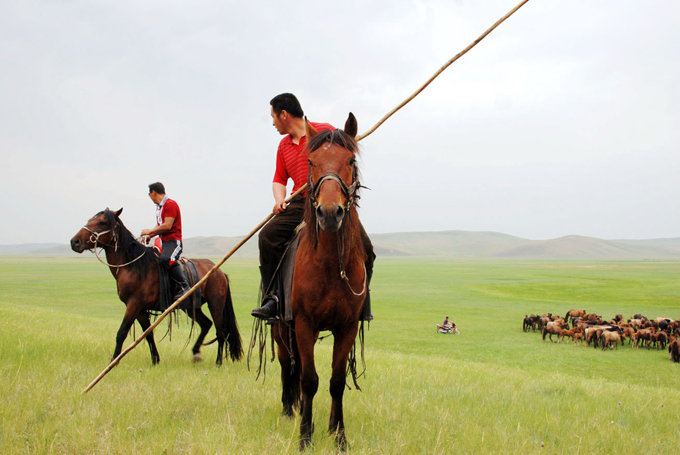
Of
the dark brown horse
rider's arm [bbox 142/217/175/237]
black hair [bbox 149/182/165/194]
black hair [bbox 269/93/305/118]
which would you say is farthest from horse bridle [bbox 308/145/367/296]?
black hair [bbox 149/182/165/194]

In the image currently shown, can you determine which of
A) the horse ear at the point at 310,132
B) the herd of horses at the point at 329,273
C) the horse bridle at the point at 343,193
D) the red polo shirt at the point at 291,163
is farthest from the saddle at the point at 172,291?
the horse ear at the point at 310,132

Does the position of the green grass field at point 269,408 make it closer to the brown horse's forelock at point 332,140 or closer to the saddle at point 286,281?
Result: the saddle at point 286,281

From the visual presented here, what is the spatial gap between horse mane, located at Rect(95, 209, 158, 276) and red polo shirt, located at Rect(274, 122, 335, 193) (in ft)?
16.7

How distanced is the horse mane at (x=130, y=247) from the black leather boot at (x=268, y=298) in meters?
4.66

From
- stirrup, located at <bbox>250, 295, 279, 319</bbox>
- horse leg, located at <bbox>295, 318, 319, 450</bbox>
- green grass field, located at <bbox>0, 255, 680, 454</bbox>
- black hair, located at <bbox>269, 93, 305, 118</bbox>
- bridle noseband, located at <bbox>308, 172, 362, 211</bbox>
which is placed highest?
black hair, located at <bbox>269, 93, 305, 118</bbox>

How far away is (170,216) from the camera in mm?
9312

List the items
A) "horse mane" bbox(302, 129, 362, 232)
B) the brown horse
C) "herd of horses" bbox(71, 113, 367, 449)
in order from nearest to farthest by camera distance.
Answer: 1. "herd of horses" bbox(71, 113, 367, 449)
2. "horse mane" bbox(302, 129, 362, 232)
3. the brown horse

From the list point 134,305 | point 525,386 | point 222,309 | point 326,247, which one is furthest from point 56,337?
point 525,386

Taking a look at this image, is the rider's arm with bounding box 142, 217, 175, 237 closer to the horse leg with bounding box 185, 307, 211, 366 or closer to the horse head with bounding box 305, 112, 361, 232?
the horse leg with bounding box 185, 307, 211, 366

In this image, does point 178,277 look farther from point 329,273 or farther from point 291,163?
point 329,273

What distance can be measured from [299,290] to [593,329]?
57.6ft

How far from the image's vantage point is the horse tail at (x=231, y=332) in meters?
9.63

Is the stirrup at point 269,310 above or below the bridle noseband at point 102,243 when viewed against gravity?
below

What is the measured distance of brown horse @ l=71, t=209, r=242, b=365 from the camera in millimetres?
8984
